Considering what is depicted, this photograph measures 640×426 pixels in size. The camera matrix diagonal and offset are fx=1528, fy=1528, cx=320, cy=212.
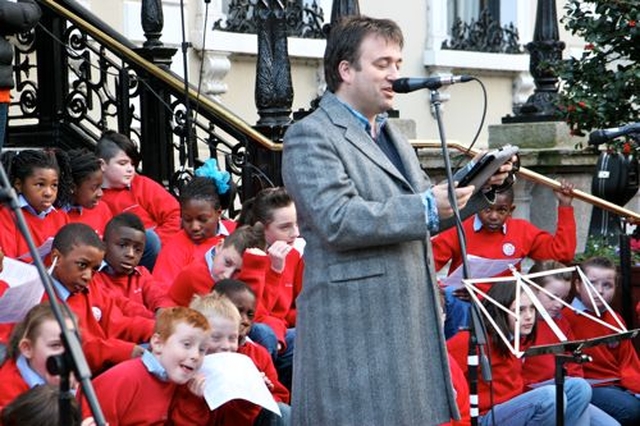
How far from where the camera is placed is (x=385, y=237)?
506 cm

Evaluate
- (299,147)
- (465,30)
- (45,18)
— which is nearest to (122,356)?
(299,147)

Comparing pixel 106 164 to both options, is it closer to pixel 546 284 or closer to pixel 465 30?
pixel 546 284

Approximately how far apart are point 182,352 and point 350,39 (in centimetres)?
164

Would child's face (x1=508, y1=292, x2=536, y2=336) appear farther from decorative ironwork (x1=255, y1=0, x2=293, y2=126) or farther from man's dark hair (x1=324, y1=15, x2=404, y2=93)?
decorative ironwork (x1=255, y1=0, x2=293, y2=126)

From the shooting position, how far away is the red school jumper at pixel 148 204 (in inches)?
365

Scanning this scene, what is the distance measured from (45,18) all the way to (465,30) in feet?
23.6

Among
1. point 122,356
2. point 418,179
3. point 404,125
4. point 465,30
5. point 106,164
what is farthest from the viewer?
point 465,30

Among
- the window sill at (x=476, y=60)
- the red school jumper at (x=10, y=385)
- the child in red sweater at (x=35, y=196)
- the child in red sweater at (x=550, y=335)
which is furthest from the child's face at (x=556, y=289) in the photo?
the window sill at (x=476, y=60)

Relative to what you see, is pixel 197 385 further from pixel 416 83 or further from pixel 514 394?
pixel 514 394

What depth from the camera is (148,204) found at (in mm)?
9375

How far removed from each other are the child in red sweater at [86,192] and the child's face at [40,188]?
0.46 meters

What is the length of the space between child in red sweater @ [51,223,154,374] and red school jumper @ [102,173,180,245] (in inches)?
83.6

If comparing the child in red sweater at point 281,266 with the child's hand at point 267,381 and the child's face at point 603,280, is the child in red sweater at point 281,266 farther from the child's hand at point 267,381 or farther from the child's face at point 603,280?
the child's face at point 603,280

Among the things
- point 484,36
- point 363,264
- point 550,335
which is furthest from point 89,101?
point 484,36
